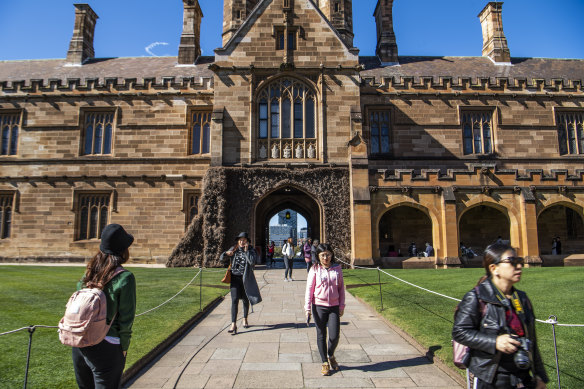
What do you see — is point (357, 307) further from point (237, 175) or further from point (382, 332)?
point (237, 175)

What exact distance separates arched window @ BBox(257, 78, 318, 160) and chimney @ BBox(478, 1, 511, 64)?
16056mm

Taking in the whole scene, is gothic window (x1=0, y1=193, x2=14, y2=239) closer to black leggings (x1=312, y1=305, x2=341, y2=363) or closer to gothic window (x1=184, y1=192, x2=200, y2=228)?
gothic window (x1=184, y1=192, x2=200, y2=228)

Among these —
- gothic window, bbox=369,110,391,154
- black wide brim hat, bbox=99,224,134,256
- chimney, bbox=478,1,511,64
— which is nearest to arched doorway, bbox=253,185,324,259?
gothic window, bbox=369,110,391,154

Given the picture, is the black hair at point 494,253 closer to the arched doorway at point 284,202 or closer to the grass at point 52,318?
the grass at point 52,318

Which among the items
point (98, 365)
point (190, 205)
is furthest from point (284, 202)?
point (98, 365)

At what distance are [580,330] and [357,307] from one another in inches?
172

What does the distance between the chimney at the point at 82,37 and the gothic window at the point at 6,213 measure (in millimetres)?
10444

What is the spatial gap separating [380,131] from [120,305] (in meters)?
20.6

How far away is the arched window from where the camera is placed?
1902cm

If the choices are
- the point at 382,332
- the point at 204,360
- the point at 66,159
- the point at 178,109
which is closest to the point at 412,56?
the point at 178,109

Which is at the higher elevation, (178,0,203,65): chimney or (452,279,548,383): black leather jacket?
(178,0,203,65): chimney

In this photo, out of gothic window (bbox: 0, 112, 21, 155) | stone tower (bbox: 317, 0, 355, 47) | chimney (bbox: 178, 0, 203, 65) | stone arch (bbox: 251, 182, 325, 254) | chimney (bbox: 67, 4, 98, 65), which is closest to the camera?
stone arch (bbox: 251, 182, 325, 254)

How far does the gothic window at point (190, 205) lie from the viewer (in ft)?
69.6

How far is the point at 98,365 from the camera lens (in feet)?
9.86
